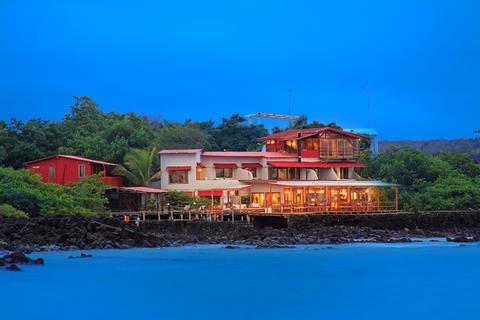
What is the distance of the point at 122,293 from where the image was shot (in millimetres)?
28547

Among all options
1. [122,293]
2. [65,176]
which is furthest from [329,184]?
[122,293]

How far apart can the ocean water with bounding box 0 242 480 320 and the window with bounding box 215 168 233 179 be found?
16089 millimetres

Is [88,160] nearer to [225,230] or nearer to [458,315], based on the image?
[225,230]

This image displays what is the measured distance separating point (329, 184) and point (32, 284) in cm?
2853

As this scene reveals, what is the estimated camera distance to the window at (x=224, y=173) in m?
56.8

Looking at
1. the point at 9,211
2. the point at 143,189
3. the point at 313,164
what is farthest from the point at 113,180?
the point at 313,164

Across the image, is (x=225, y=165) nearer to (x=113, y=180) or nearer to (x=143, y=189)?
(x=143, y=189)

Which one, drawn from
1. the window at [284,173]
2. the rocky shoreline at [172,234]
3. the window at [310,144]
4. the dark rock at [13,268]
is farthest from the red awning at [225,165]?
the dark rock at [13,268]

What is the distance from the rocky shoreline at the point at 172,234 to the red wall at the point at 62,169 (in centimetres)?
831

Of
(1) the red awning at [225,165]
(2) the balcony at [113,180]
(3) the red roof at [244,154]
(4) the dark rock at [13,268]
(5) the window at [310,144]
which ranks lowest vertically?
(4) the dark rock at [13,268]

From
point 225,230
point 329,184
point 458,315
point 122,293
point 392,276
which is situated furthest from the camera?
point 329,184

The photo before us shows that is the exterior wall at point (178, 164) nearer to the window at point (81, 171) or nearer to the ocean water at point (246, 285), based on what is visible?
the window at point (81, 171)

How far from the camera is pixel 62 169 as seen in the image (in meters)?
55.2

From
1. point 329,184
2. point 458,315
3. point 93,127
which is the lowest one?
point 458,315
